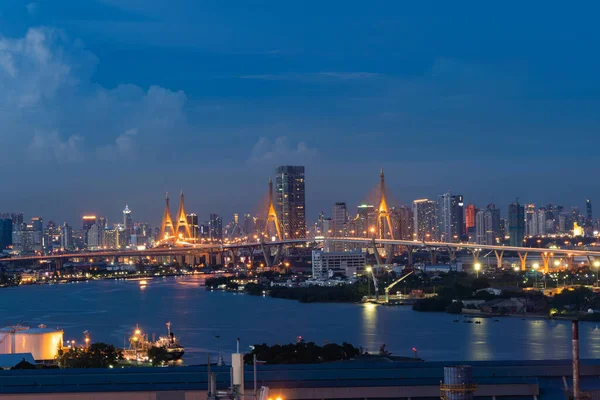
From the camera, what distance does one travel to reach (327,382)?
406 centimetres

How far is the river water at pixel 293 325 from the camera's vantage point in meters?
9.32

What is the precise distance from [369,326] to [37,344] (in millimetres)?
4436

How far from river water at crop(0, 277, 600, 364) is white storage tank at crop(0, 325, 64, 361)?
1023 mm

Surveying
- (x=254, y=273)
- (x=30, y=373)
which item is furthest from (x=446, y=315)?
(x=254, y=273)

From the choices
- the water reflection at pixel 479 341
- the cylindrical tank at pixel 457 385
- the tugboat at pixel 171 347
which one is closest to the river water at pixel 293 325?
the water reflection at pixel 479 341

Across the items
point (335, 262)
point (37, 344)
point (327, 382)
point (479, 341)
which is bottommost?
point (479, 341)

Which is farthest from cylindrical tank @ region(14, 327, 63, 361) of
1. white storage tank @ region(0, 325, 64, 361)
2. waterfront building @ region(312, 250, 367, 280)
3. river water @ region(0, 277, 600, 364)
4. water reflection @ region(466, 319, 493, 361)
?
waterfront building @ region(312, 250, 367, 280)

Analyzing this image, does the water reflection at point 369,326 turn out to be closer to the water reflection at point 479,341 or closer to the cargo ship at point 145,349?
the water reflection at point 479,341

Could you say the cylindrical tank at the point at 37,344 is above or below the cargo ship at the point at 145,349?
above

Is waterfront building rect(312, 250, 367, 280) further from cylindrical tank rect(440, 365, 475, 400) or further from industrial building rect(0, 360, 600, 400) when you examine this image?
cylindrical tank rect(440, 365, 475, 400)

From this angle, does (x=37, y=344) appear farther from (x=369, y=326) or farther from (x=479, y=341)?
(x=369, y=326)

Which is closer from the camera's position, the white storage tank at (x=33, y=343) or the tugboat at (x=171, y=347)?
the white storage tank at (x=33, y=343)

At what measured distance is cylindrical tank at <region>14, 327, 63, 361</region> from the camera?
8109mm

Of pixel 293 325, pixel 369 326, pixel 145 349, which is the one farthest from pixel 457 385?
pixel 293 325
